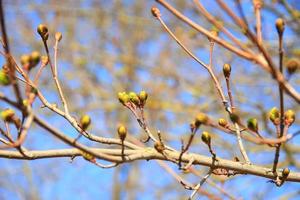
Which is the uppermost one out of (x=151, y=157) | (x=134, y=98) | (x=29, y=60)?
(x=29, y=60)

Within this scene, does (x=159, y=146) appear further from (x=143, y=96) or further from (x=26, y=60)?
(x=26, y=60)

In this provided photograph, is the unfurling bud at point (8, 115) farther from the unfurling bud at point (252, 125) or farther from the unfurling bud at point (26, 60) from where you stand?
the unfurling bud at point (252, 125)

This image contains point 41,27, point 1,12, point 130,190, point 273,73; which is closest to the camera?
point 1,12

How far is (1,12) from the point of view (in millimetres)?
843

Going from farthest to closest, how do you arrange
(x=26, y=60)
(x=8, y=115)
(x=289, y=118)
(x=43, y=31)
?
1. (x=43, y=31)
2. (x=289, y=118)
3. (x=8, y=115)
4. (x=26, y=60)

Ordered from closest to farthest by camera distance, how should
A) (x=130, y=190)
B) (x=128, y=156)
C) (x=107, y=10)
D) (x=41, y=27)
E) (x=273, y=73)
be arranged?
(x=273, y=73) < (x=128, y=156) < (x=41, y=27) < (x=107, y=10) < (x=130, y=190)

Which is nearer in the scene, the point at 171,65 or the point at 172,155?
the point at 172,155

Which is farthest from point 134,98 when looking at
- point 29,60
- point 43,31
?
point 29,60

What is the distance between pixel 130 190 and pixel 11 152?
29.7 ft

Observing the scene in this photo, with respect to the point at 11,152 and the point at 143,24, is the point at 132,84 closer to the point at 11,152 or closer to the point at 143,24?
the point at 143,24

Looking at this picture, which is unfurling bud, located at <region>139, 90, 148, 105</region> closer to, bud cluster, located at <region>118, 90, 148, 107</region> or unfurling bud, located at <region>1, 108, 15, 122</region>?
bud cluster, located at <region>118, 90, 148, 107</region>

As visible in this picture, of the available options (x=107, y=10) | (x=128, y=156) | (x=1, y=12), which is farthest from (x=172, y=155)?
(x=107, y=10)

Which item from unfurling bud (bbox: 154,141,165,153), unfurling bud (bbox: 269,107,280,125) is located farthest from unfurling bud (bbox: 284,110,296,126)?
unfurling bud (bbox: 154,141,165,153)

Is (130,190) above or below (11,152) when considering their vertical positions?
below
